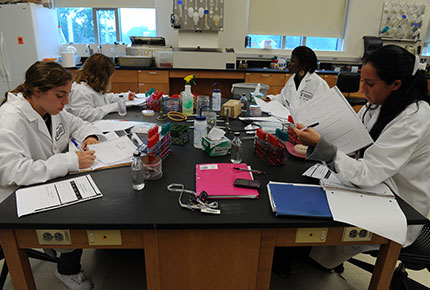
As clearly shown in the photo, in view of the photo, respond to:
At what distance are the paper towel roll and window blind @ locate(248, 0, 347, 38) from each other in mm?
2920

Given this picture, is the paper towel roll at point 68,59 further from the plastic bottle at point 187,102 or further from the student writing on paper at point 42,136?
the student writing on paper at point 42,136

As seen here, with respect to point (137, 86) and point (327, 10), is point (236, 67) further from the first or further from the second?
point (327, 10)

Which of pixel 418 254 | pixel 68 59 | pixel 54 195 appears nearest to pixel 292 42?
pixel 68 59

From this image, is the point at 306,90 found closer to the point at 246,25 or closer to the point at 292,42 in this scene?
the point at 246,25

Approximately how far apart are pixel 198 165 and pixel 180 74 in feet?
10.5

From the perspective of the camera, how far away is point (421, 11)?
4.83 meters

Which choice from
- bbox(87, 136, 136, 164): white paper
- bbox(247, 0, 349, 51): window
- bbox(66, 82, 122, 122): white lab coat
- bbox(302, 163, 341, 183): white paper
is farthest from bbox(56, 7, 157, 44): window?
bbox(302, 163, 341, 183): white paper

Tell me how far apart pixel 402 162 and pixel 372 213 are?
268mm

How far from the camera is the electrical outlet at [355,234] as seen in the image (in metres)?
1.03

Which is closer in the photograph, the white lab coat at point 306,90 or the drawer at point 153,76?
the white lab coat at point 306,90

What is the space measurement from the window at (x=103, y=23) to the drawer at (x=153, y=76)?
3.28ft

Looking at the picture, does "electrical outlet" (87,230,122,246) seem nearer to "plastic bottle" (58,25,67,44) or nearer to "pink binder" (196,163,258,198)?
"pink binder" (196,163,258,198)

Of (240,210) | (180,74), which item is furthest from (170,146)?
(180,74)

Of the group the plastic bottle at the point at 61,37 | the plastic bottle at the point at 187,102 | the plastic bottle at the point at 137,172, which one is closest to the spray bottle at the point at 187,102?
the plastic bottle at the point at 187,102
